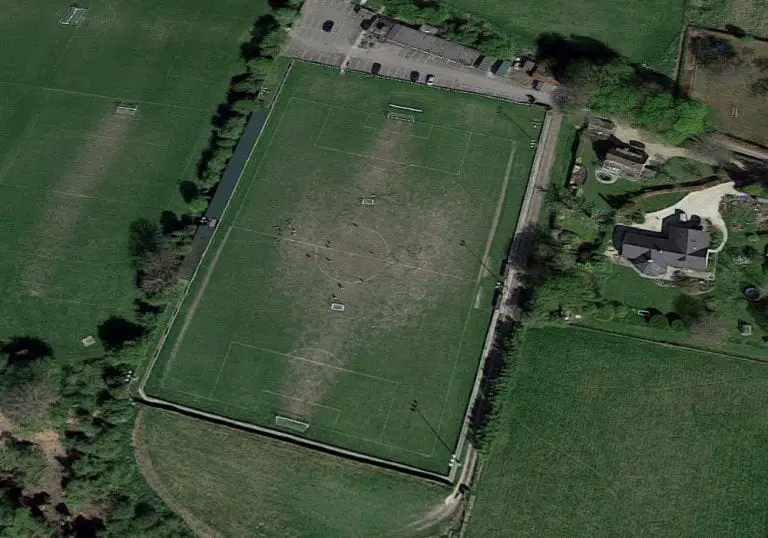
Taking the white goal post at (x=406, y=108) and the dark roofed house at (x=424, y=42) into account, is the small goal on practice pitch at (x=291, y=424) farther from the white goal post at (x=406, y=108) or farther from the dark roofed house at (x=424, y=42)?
the dark roofed house at (x=424, y=42)

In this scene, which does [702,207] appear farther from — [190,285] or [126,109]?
[126,109]

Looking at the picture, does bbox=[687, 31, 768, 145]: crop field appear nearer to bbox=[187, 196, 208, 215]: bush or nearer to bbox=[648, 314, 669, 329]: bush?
bbox=[648, 314, 669, 329]: bush

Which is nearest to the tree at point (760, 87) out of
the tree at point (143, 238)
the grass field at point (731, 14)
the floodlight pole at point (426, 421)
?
the grass field at point (731, 14)

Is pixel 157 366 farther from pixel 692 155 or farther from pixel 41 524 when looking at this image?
pixel 692 155

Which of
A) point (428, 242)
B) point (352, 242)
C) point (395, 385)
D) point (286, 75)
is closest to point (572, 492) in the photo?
point (395, 385)

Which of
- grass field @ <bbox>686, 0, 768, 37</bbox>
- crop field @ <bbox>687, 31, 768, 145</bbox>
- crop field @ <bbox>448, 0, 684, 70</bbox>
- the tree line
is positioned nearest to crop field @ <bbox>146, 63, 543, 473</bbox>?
the tree line
